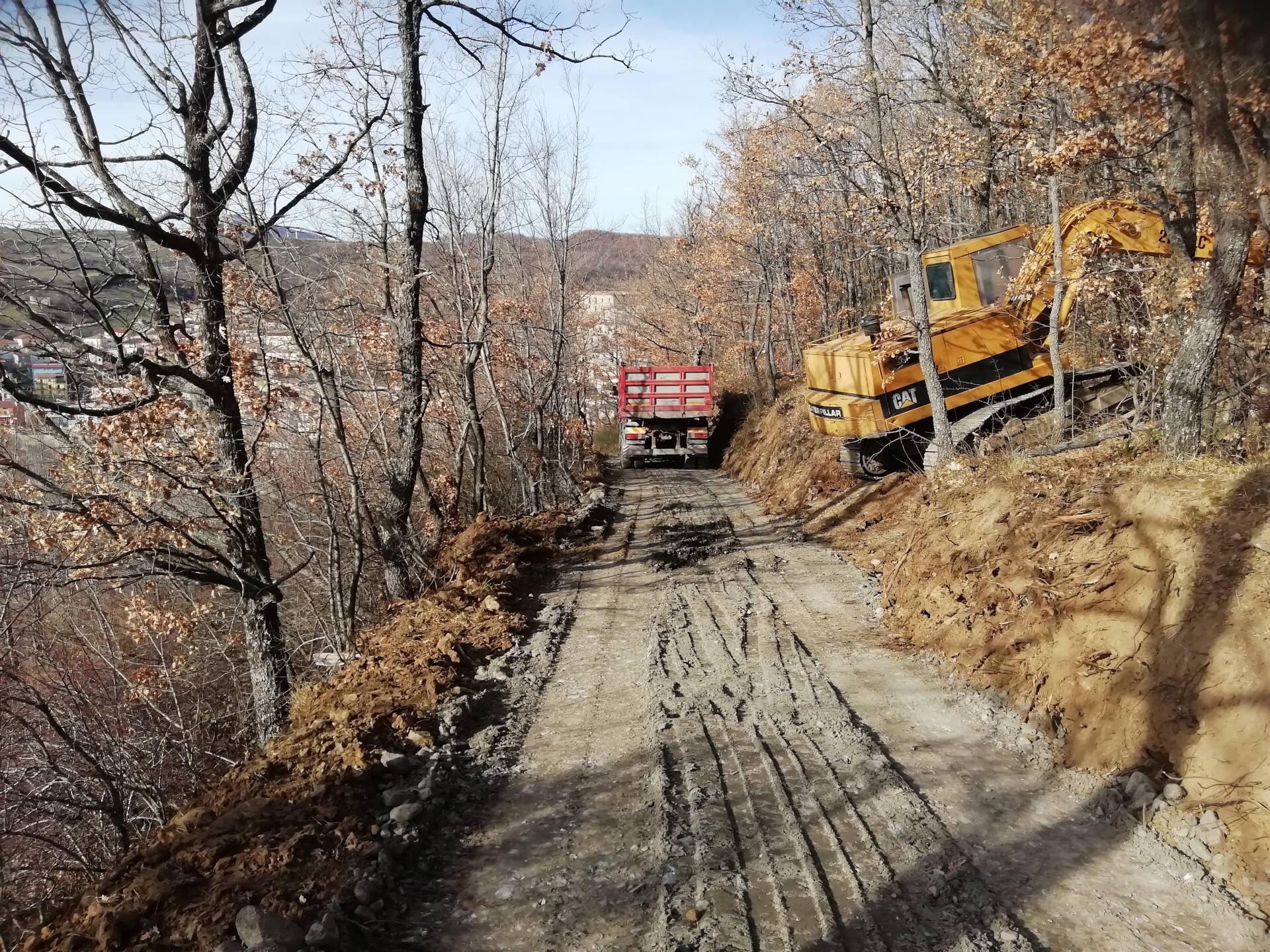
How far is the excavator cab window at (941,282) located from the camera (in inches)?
424

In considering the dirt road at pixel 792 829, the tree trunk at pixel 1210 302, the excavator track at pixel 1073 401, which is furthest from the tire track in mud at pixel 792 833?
the excavator track at pixel 1073 401

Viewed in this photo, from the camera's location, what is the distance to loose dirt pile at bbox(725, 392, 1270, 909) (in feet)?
12.2

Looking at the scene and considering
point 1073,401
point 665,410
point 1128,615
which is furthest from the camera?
point 665,410

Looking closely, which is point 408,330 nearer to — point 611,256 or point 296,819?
point 296,819

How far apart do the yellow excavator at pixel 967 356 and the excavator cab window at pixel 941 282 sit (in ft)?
0.04

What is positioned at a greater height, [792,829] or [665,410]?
[665,410]

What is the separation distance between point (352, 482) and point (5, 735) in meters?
5.37

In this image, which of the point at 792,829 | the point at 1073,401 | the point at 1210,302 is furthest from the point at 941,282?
the point at 792,829

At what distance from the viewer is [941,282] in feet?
35.8

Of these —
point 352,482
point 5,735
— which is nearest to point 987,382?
point 352,482

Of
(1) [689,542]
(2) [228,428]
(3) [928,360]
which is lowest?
(1) [689,542]

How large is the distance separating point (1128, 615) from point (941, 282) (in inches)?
290

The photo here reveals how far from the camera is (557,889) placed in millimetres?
3555

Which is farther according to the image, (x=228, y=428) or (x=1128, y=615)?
(x=228, y=428)
